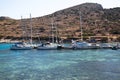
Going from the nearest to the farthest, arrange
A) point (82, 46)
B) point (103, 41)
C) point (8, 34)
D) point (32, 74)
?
point (32, 74) < point (82, 46) < point (103, 41) < point (8, 34)

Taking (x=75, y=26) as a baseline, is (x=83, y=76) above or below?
below

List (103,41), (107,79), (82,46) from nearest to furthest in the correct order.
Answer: (107,79) → (82,46) → (103,41)

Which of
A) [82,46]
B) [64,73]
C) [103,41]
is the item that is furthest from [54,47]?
[64,73]

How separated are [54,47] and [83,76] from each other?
61712mm

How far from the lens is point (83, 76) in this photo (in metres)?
43.5

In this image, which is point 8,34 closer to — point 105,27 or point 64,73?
point 105,27

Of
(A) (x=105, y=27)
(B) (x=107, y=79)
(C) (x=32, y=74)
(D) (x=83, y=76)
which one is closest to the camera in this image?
(B) (x=107, y=79)

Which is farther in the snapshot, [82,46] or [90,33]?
[90,33]

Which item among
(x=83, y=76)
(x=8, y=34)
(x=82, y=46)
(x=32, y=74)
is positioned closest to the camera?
(x=83, y=76)

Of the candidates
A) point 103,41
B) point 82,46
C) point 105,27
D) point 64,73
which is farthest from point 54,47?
point 105,27

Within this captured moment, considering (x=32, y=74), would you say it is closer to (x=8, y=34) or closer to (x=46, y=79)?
(x=46, y=79)

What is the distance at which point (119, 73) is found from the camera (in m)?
45.5

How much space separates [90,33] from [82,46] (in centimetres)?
5993

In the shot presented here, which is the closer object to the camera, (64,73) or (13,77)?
(13,77)
